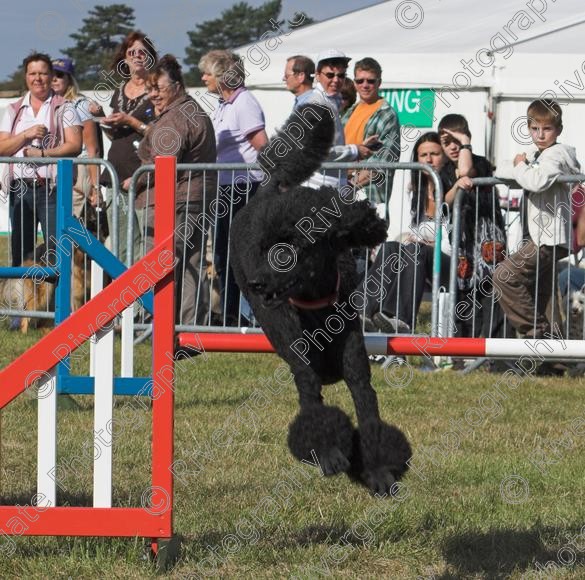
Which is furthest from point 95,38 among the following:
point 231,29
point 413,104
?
point 413,104

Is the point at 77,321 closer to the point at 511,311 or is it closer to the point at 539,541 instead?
the point at 539,541

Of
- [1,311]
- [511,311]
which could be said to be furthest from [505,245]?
[1,311]

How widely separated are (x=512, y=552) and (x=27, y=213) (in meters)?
5.77

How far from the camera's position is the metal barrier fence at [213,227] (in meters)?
7.45

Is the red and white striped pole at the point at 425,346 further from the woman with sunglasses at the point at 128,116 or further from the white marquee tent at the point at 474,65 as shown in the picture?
the white marquee tent at the point at 474,65

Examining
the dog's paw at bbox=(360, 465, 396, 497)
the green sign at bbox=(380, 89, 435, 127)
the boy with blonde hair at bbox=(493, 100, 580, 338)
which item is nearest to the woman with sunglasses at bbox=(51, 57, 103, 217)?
the boy with blonde hair at bbox=(493, 100, 580, 338)

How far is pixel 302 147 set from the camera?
12.1 ft

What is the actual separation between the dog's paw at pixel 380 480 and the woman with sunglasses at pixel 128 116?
521cm

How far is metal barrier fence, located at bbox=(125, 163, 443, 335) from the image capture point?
7453mm

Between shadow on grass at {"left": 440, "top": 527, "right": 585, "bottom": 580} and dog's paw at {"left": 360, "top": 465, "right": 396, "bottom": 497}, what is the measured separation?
0.57 metres

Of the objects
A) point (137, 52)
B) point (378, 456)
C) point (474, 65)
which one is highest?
point (474, 65)

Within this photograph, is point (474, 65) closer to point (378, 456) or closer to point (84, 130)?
point (84, 130)

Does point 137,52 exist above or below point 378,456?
above

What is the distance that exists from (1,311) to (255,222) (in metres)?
5.21
